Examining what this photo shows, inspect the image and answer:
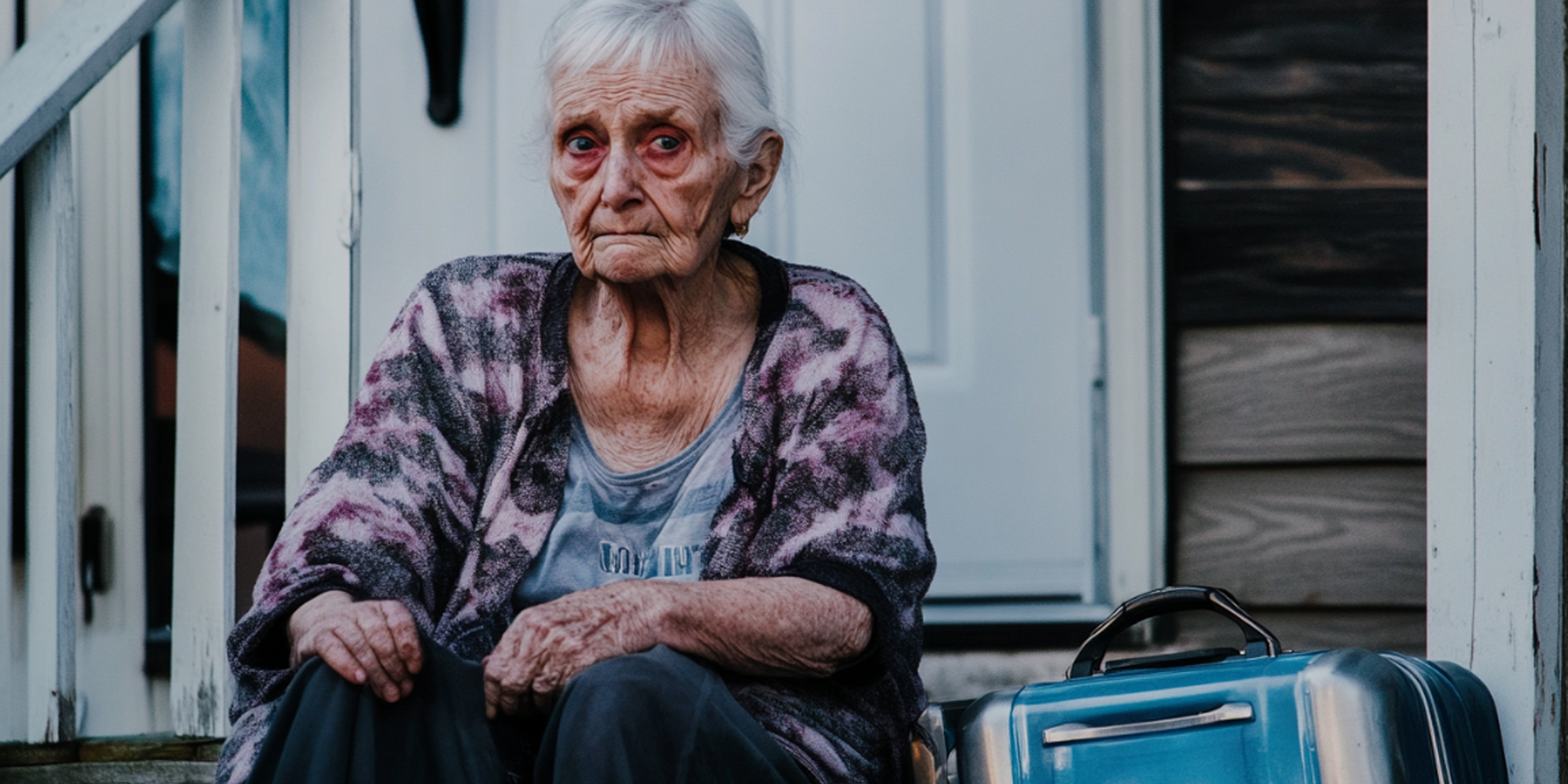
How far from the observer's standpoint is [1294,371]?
2.39 m

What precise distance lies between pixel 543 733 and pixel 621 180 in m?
0.63

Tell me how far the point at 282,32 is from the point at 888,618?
172 centimetres

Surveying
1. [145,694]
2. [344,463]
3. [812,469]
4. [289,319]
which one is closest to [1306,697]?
[812,469]

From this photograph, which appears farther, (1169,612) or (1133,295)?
(1133,295)

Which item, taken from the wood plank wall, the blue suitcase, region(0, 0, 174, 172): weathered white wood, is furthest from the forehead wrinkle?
the wood plank wall

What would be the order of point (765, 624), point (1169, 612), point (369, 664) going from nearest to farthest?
point (369, 664) → point (765, 624) → point (1169, 612)

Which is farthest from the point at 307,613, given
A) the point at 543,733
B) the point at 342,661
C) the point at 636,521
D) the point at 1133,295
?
the point at 1133,295

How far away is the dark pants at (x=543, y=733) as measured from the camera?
1212 millimetres

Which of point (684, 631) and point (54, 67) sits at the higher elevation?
point (54, 67)

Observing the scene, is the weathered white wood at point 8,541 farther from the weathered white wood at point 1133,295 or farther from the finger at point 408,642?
the weathered white wood at point 1133,295

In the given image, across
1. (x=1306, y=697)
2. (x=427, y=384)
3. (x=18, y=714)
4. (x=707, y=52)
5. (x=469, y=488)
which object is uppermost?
(x=707, y=52)

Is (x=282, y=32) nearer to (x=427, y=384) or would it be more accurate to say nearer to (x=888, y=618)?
(x=427, y=384)

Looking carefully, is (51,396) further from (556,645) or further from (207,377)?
(556,645)

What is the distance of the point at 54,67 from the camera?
1.97m
